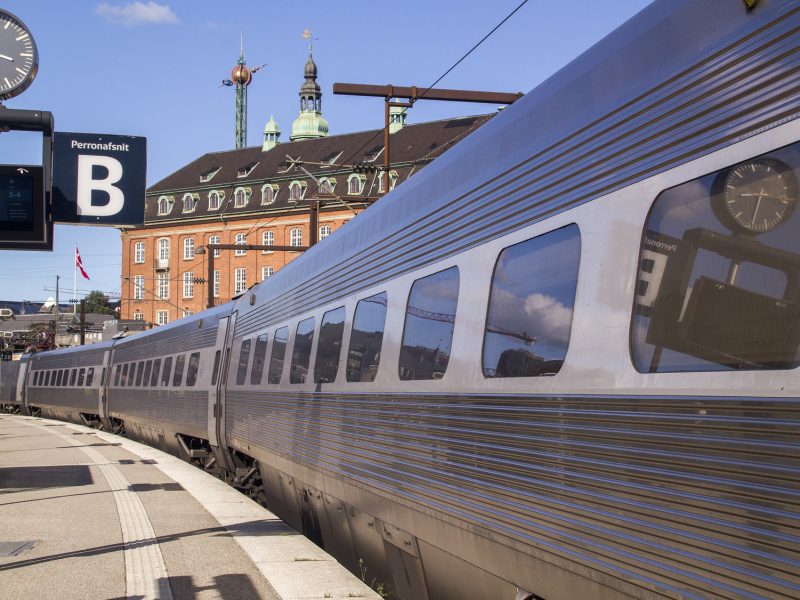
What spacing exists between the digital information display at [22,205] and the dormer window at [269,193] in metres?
71.0

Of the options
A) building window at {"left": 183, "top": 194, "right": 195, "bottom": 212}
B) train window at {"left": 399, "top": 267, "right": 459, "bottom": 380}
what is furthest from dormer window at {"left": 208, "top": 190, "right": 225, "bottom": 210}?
train window at {"left": 399, "top": 267, "right": 459, "bottom": 380}

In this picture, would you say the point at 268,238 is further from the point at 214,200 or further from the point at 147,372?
the point at 147,372

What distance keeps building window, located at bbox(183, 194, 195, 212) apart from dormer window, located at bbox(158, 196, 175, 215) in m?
1.40

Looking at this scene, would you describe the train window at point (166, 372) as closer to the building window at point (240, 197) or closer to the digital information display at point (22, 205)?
the digital information display at point (22, 205)

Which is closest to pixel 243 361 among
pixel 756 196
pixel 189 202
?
pixel 756 196

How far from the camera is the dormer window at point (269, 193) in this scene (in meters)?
82.9

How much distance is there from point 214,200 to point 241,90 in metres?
49.5

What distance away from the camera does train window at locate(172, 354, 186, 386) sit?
69.1ft

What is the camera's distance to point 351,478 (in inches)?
Answer: 328

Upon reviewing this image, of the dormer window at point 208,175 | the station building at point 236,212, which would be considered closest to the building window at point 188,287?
the station building at point 236,212

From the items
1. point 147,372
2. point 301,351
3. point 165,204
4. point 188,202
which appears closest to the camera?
point 301,351

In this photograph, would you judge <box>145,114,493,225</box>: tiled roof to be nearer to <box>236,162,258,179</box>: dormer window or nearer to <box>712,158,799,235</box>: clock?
<box>236,162,258,179</box>: dormer window

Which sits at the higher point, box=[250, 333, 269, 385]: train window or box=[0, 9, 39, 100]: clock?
box=[0, 9, 39, 100]: clock

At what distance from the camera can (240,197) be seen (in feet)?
281
